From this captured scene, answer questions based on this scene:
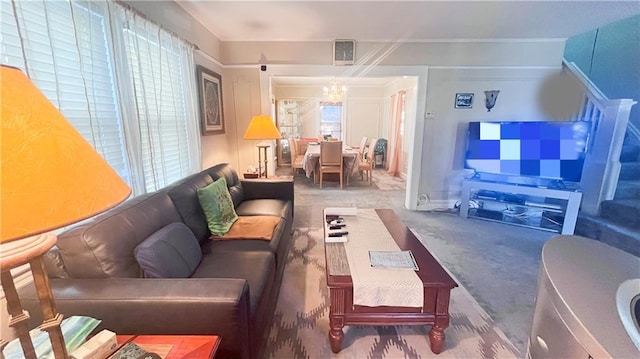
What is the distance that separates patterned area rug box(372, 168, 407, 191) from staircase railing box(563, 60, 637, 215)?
269 centimetres

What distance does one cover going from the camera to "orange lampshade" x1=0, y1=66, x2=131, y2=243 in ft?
1.40

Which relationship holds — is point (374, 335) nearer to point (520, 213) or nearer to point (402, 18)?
point (402, 18)

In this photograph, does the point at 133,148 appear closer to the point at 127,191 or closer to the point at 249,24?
the point at 127,191

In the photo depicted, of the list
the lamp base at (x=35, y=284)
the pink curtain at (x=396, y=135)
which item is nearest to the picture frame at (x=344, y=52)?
the pink curtain at (x=396, y=135)

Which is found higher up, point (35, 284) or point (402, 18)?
point (402, 18)

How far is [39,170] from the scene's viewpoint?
46cm

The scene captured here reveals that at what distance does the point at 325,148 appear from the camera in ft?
16.7

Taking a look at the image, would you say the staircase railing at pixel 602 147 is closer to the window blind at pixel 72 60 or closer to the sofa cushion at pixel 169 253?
the sofa cushion at pixel 169 253

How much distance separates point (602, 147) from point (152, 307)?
14.7 feet

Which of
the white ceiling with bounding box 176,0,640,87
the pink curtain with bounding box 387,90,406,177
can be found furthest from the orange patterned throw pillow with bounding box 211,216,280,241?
the pink curtain with bounding box 387,90,406,177

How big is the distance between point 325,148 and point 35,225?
4736mm

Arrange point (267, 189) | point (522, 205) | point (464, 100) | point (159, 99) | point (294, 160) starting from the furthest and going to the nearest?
point (294, 160) → point (464, 100) → point (522, 205) → point (267, 189) → point (159, 99)

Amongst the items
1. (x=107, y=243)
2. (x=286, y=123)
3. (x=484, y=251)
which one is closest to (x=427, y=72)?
(x=484, y=251)

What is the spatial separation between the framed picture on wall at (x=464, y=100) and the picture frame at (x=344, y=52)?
60.9 inches
